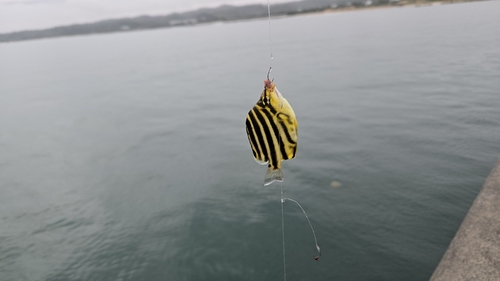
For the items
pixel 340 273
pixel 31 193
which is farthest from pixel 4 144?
pixel 340 273

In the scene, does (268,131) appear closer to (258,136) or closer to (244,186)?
(258,136)

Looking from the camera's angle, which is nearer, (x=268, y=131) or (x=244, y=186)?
(x=268, y=131)

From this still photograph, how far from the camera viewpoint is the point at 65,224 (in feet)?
27.9

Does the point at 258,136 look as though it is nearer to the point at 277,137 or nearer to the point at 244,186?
the point at 277,137

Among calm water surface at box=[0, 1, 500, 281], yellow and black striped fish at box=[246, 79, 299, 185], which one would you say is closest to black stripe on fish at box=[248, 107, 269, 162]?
yellow and black striped fish at box=[246, 79, 299, 185]

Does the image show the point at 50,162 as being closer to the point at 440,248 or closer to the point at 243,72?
the point at 440,248

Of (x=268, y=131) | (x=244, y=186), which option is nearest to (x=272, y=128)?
(x=268, y=131)

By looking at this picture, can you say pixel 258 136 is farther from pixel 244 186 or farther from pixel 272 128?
pixel 244 186

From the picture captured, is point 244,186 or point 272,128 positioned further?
point 244,186

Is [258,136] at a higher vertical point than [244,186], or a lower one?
higher

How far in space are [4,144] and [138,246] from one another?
42.5ft

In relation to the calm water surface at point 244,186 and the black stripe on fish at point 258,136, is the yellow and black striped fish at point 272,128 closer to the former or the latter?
the black stripe on fish at point 258,136

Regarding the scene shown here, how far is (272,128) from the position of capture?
2412 mm

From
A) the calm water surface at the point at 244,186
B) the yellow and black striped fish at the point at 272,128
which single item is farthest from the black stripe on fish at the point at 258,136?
the calm water surface at the point at 244,186
